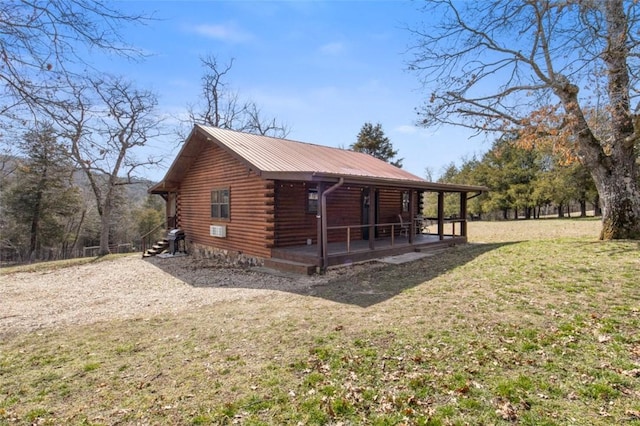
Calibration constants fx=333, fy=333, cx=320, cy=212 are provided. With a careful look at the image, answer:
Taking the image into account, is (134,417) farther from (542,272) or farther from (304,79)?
(304,79)

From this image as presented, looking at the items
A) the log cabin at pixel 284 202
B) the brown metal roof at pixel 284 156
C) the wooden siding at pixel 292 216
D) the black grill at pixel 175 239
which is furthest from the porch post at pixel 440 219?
the black grill at pixel 175 239

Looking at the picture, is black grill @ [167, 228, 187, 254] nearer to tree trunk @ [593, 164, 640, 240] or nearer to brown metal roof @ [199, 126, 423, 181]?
brown metal roof @ [199, 126, 423, 181]

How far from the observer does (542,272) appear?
23.3ft

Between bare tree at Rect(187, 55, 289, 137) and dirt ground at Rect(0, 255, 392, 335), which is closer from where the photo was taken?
dirt ground at Rect(0, 255, 392, 335)

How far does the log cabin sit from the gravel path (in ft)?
3.44

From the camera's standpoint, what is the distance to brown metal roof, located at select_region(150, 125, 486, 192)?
852cm

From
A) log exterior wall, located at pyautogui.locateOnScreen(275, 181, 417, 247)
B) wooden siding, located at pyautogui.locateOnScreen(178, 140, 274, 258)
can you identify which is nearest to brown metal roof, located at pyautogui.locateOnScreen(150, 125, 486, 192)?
wooden siding, located at pyautogui.locateOnScreen(178, 140, 274, 258)

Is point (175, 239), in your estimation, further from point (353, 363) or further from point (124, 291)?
point (353, 363)

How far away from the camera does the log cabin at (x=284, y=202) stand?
8.91m

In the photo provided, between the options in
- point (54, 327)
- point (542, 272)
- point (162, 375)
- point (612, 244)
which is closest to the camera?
point (162, 375)

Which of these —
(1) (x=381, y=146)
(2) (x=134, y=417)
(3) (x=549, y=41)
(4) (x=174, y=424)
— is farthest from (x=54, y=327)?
(1) (x=381, y=146)

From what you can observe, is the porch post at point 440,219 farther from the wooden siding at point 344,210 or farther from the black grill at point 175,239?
the black grill at point 175,239

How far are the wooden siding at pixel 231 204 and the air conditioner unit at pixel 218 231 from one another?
0.14 meters

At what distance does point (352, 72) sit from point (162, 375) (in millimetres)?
12568
